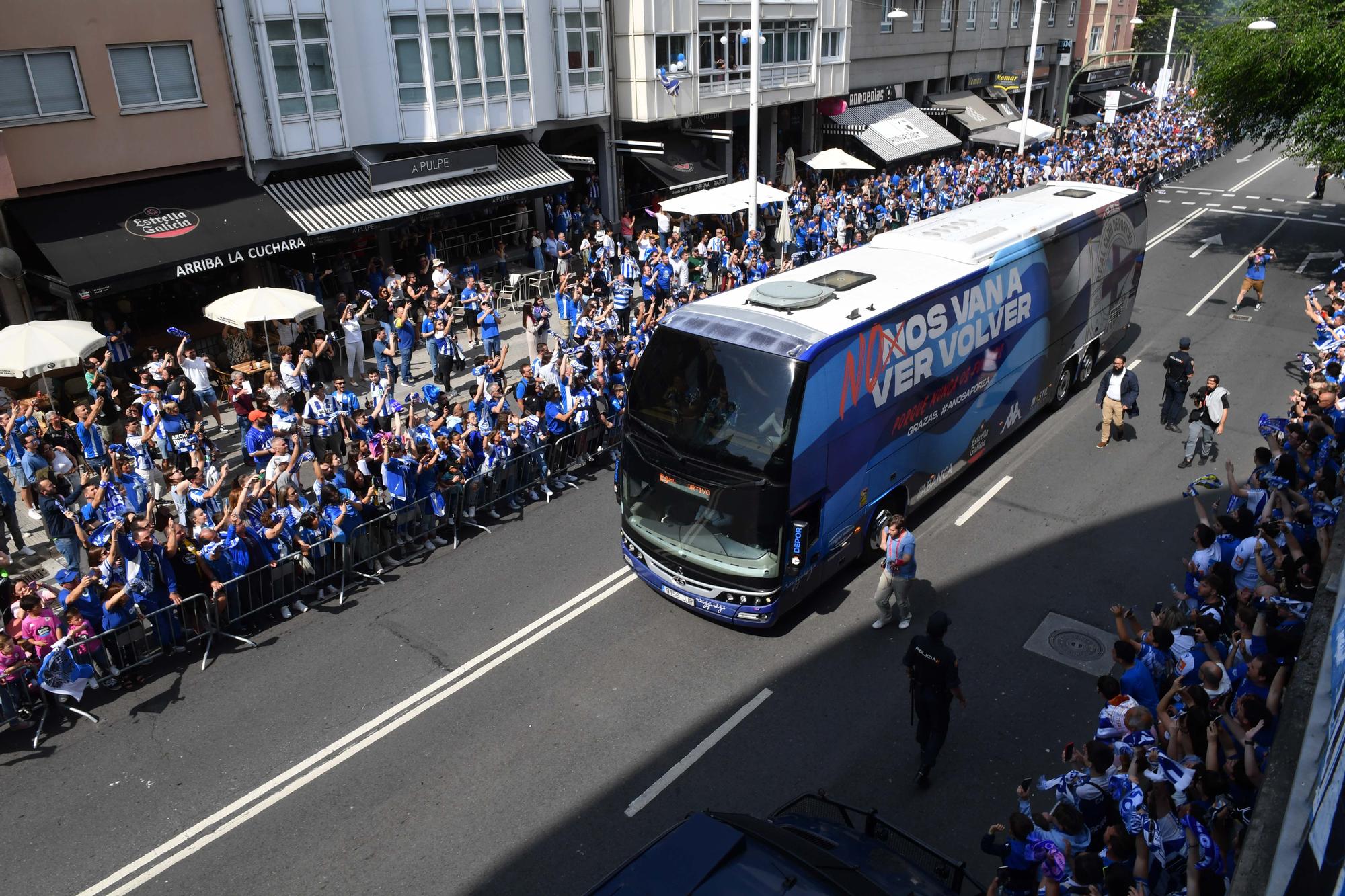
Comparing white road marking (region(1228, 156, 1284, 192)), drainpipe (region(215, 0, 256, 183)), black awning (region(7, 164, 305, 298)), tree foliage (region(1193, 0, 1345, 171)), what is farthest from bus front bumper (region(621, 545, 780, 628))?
white road marking (region(1228, 156, 1284, 192))

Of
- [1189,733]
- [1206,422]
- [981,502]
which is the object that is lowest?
[981,502]

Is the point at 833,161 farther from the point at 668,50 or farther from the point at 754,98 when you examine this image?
the point at 754,98

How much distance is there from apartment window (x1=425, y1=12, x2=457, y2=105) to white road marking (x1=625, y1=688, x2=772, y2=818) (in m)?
17.5

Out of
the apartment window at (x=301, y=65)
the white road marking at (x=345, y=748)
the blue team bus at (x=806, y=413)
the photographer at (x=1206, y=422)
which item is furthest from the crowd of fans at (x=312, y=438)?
the photographer at (x=1206, y=422)

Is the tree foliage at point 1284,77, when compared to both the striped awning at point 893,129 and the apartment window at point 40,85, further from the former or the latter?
the apartment window at point 40,85

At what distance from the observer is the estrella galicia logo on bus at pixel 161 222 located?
55.8 feet

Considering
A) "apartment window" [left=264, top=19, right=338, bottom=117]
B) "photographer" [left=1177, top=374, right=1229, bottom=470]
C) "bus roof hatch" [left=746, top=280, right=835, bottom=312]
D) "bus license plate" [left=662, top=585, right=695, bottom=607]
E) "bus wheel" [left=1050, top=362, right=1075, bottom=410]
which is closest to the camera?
"bus license plate" [left=662, top=585, right=695, bottom=607]

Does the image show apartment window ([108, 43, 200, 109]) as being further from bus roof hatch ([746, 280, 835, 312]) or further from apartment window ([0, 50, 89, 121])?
bus roof hatch ([746, 280, 835, 312])

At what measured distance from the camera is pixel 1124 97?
55250 mm

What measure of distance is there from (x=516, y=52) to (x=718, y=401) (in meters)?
17.3

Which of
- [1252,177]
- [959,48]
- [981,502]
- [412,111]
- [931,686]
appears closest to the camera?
[931,686]

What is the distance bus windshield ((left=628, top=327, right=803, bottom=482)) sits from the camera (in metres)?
9.20

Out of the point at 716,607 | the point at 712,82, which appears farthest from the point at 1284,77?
the point at 716,607

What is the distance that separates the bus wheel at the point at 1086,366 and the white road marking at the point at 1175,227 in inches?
534
